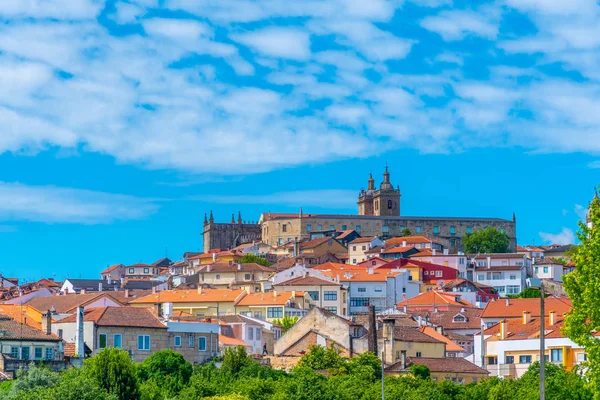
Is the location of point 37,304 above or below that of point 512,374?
above

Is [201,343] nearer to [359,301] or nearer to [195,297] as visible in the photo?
[195,297]

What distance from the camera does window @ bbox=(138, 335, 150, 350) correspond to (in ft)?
227

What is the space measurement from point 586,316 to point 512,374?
4040 centimetres

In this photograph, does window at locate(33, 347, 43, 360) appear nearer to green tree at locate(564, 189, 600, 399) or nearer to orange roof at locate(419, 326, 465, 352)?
green tree at locate(564, 189, 600, 399)

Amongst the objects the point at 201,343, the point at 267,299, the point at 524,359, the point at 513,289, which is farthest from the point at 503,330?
the point at 513,289

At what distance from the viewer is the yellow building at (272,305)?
342ft

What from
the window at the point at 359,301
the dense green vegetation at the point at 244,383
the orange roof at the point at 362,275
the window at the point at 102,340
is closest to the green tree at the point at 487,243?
the orange roof at the point at 362,275

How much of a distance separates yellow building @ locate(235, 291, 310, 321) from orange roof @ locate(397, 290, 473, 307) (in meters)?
12.7

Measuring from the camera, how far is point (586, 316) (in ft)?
127

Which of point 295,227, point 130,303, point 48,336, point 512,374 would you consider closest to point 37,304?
point 130,303

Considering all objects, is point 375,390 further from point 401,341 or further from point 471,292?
point 471,292

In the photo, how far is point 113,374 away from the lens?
51.0 m

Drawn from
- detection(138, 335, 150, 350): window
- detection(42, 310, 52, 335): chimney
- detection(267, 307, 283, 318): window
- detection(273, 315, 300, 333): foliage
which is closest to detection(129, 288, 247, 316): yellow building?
detection(267, 307, 283, 318): window

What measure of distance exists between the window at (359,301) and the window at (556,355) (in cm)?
4423
